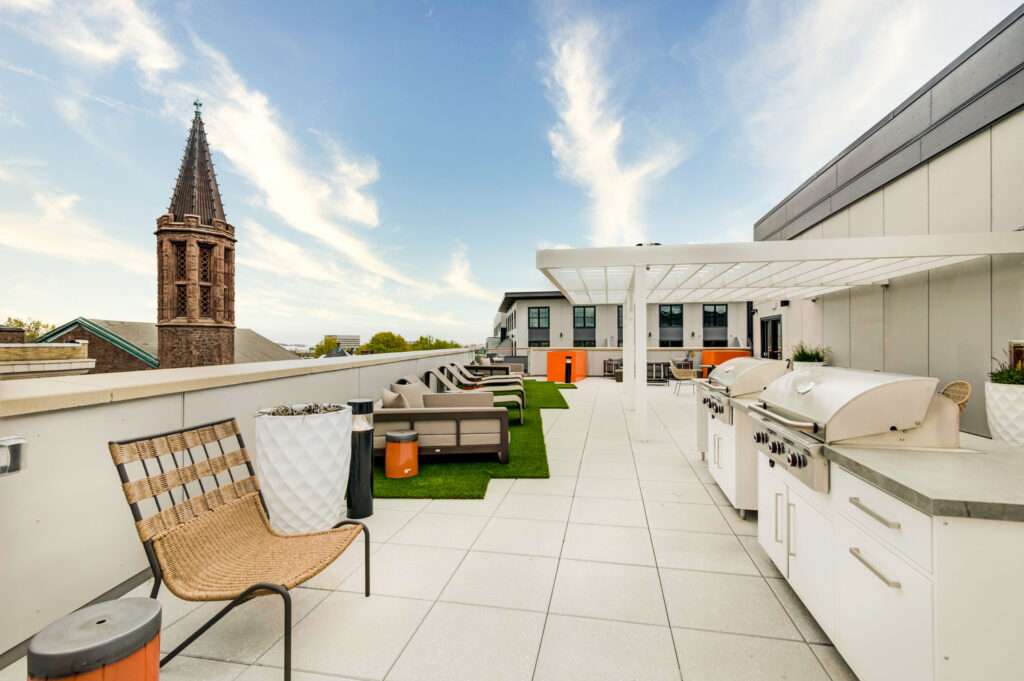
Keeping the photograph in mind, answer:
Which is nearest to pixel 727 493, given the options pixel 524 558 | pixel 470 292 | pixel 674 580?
pixel 674 580

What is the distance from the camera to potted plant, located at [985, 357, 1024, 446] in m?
4.00

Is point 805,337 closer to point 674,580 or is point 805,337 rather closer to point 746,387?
point 746,387

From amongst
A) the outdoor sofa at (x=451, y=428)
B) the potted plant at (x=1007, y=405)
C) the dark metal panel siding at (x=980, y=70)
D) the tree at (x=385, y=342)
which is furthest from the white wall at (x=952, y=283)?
the tree at (x=385, y=342)

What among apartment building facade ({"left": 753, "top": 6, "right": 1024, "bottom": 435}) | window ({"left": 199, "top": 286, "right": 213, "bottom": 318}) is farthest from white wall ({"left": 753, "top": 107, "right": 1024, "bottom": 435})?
window ({"left": 199, "top": 286, "right": 213, "bottom": 318})

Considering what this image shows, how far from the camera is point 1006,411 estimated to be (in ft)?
13.5

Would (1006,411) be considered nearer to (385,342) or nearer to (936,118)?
(936,118)

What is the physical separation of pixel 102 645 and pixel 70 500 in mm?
1491

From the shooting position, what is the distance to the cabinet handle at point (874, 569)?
145 centimetres

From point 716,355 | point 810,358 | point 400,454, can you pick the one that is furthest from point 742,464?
point 716,355

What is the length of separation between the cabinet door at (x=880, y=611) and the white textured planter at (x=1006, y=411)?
12.9 ft

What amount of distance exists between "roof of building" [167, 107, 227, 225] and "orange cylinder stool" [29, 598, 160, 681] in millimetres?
50805

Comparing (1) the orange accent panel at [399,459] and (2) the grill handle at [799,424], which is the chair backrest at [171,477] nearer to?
(1) the orange accent panel at [399,459]

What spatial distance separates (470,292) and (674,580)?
142ft

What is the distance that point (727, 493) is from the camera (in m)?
3.61
